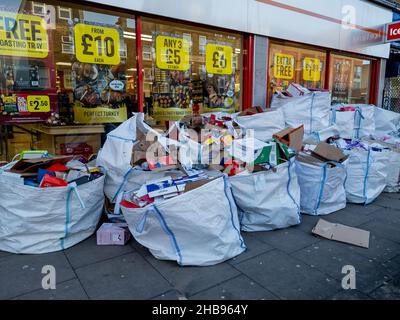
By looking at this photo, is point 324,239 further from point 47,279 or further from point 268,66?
point 268,66

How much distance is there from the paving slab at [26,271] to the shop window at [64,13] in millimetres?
2738

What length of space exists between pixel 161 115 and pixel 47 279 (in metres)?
2.92

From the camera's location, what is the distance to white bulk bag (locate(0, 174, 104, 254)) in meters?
2.59

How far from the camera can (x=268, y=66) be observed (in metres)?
5.59

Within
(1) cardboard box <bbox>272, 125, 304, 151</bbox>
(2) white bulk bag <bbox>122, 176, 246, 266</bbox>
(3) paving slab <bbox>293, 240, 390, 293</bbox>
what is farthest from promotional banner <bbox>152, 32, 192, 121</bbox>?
(3) paving slab <bbox>293, 240, 390, 293</bbox>

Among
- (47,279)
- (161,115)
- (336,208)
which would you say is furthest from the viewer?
(161,115)

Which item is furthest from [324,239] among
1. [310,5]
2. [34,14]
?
[310,5]

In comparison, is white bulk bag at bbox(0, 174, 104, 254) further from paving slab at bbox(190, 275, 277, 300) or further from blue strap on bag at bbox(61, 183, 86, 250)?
paving slab at bbox(190, 275, 277, 300)

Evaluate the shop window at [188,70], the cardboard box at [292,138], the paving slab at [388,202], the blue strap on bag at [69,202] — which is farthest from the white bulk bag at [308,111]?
the blue strap on bag at [69,202]

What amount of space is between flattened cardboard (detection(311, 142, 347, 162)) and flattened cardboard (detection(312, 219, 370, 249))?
88cm

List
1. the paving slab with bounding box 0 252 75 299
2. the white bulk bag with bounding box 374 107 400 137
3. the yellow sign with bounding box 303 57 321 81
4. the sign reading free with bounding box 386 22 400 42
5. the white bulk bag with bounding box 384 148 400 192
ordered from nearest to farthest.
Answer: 1. the paving slab with bounding box 0 252 75 299
2. the white bulk bag with bounding box 384 148 400 192
3. the white bulk bag with bounding box 374 107 400 137
4. the yellow sign with bounding box 303 57 321 81
5. the sign reading free with bounding box 386 22 400 42

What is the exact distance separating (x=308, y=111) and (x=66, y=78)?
136 inches

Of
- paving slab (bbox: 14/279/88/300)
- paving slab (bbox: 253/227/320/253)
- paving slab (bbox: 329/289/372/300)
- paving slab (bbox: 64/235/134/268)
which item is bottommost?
paving slab (bbox: 253/227/320/253)

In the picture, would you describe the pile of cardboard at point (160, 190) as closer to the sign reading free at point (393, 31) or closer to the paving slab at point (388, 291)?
the paving slab at point (388, 291)
